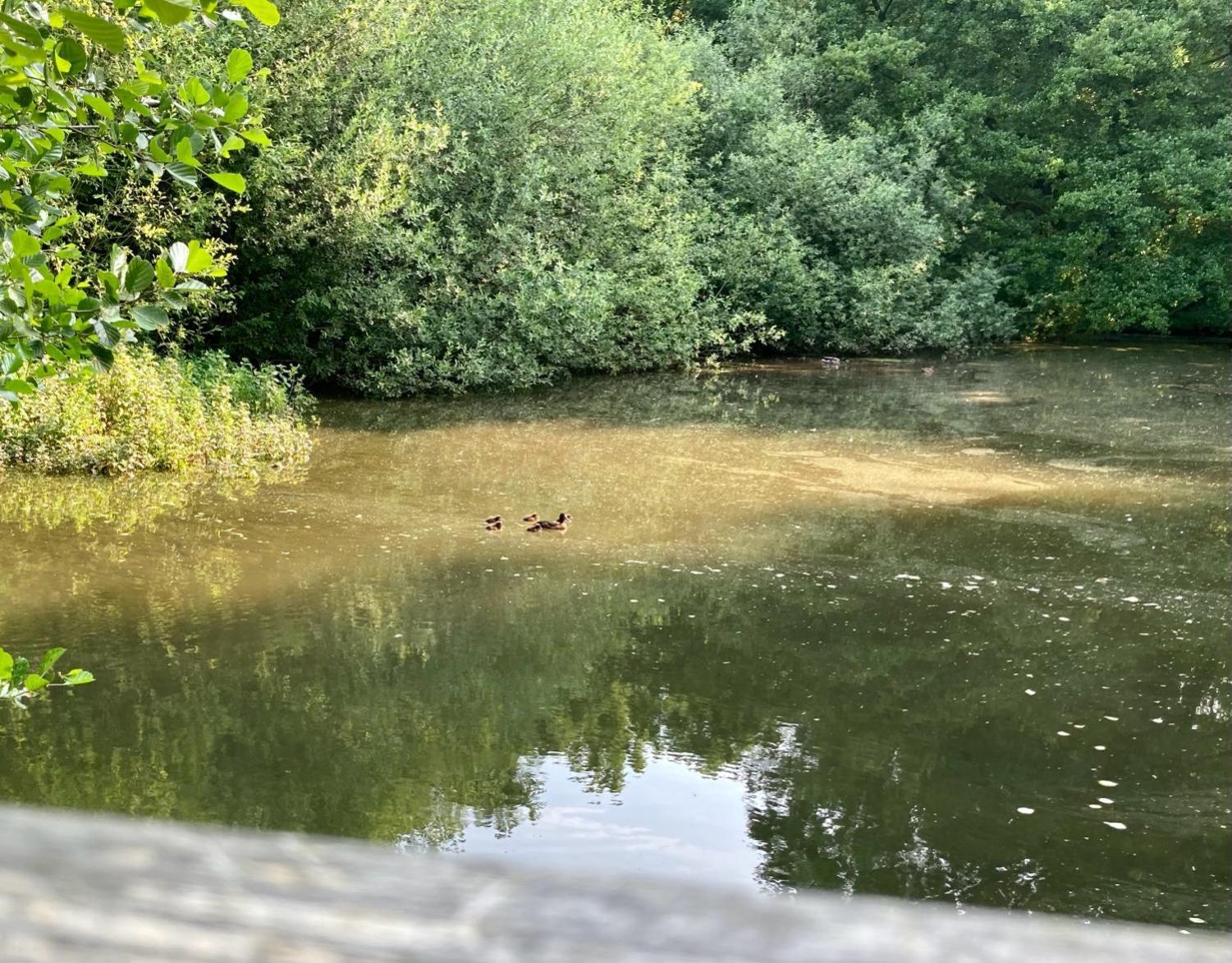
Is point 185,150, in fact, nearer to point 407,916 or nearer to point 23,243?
point 23,243

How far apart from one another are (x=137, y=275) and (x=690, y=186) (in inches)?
763

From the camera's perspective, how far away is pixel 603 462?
1266cm

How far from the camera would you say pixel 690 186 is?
22.0 meters

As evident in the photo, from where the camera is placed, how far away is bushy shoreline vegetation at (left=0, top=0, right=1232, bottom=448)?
15008 millimetres

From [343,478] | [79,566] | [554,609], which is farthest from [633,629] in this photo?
[343,478]

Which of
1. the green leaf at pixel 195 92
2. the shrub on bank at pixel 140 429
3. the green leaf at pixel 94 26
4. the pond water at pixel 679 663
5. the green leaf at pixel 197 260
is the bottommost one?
the pond water at pixel 679 663

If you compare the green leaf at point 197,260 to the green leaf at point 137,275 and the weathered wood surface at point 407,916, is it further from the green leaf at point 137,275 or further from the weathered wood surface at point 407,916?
the weathered wood surface at point 407,916

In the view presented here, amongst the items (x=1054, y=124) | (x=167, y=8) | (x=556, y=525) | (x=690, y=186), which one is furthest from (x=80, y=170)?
(x=1054, y=124)

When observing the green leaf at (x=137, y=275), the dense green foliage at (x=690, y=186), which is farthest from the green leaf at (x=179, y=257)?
the dense green foliage at (x=690, y=186)

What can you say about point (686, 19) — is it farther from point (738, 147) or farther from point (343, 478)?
point (343, 478)

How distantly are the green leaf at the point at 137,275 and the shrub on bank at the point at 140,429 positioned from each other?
23.3ft

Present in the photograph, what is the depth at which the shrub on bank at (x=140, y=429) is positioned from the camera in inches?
428

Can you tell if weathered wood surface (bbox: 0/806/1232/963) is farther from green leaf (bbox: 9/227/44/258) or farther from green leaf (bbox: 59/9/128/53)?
green leaf (bbox: 9/227/44/258)

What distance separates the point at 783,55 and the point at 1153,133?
729cm
